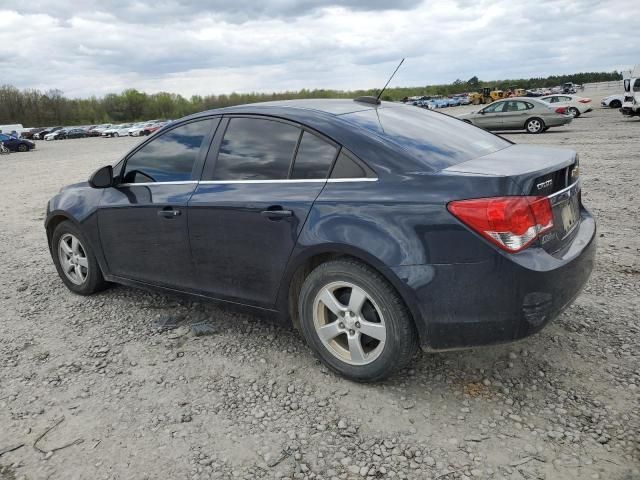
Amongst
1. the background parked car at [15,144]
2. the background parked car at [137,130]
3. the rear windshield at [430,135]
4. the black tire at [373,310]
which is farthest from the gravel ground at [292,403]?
the background parked car at [137,130]

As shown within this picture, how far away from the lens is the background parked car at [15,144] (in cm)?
3512

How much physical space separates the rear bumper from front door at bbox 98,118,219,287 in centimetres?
175

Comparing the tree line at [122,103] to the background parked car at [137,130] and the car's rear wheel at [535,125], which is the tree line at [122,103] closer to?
the background parked car at [137,130]

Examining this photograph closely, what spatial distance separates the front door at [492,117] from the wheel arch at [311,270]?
1930 centimetres

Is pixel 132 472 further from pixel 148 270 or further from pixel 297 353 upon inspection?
pixel 148 270

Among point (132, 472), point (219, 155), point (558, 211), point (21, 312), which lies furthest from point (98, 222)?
point (558, 211)

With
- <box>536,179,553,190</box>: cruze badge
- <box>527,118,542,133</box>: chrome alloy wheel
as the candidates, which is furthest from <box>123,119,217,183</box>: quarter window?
<box>527,118,542,133</box>: chrome alloy wheel

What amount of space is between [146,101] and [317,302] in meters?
104

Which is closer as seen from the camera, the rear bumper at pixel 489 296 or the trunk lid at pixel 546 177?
the rear bumper at pixel 489 296

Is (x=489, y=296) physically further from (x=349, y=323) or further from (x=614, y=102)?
(x=614, y=102)

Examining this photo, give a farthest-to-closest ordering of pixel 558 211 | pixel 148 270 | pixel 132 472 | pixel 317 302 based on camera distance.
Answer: pixel 148 270 → pixel 317 302 → pixel 558 211 → pixel 132 472

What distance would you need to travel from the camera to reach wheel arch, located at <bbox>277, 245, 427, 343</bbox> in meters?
2.77

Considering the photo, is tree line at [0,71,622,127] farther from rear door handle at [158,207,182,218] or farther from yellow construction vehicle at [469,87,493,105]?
rear door handle at [158,207,182,218]

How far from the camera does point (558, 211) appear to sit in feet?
9.46
